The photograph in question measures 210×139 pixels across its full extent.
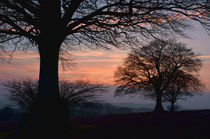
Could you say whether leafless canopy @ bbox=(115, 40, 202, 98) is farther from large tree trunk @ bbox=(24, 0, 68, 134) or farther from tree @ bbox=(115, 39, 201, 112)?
large tree trunk @ bbox=(24, 0, 68, 134)

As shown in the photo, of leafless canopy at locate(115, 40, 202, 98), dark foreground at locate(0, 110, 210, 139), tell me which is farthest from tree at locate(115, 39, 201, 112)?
dark foreground at locate(0, 110, 210, 139)

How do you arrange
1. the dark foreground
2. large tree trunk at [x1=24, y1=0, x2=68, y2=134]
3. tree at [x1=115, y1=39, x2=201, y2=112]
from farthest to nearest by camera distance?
tree at [x1=115, y1=39, x2=201, y2=112] → large tree trunk at [x1=24, y1=0, x2=68, y2=134] → the dark foreground

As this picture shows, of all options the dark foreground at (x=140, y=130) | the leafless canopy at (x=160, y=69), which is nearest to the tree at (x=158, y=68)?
the leafless canopy at (x=160, y=69)

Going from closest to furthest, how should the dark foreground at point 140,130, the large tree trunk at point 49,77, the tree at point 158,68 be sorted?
the dark foreground at point 140,130, the large tree trunk at point 49,77, the tree at point 158,68

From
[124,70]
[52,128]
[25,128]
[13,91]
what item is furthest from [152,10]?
[124,70]

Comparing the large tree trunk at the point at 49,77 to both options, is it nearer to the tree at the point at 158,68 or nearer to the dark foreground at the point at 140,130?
the dark foreground at the point at 140,130

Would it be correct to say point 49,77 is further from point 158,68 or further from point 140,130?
point 158,68

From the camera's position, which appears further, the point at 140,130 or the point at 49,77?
the point at 140,130

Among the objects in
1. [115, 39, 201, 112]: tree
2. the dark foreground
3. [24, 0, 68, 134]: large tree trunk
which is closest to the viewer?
the dark foreground

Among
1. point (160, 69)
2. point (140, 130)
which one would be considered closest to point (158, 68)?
point (160, 69)

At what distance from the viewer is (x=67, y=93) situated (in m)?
15.3

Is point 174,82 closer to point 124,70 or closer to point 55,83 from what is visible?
point 124,70

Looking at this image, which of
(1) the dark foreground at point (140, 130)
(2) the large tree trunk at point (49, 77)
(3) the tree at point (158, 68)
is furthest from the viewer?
(3) the tree at point (158, 68)

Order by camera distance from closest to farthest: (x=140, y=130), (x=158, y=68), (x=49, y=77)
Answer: (x=49, y=77) → (x=140, y=130) → (x=158, y=68)
